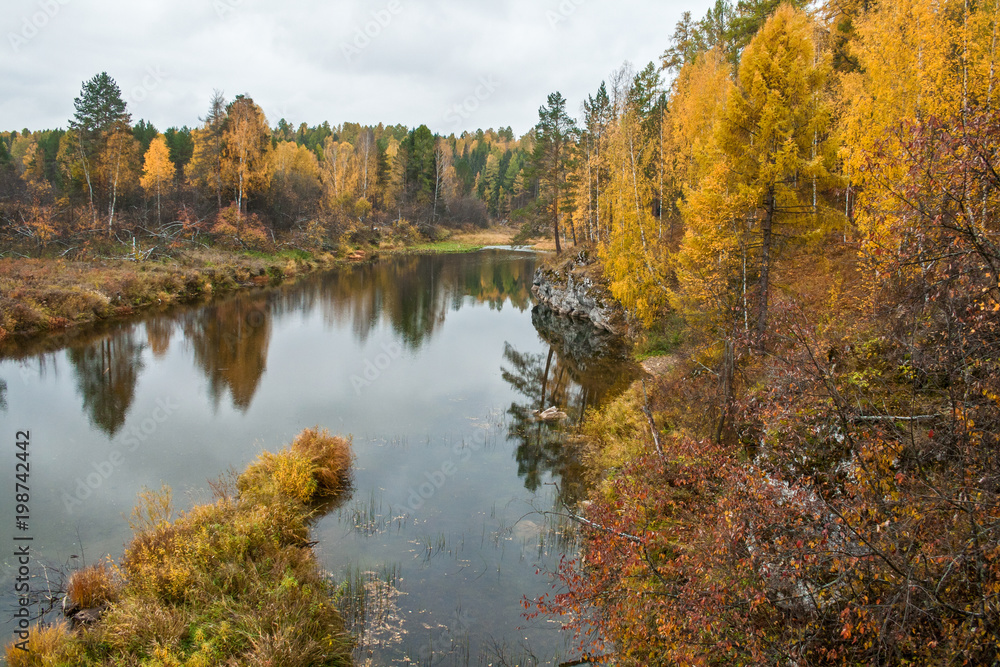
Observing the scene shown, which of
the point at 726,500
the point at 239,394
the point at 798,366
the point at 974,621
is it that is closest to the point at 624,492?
the point at 726,500

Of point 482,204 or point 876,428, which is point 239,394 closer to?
point 876,428

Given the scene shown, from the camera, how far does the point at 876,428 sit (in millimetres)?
5918

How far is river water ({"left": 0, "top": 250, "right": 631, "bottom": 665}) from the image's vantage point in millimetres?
9875

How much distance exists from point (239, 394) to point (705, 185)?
54.6 ft

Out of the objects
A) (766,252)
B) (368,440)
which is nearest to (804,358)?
(766,252)

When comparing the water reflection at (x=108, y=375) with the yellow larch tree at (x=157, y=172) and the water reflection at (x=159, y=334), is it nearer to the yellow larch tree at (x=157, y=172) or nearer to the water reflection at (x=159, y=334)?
the water reflection at (x=159, y=334)

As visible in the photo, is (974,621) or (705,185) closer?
(974,621)

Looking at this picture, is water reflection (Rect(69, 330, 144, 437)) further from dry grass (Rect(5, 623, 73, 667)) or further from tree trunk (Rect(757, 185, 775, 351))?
tree trunk (Rect(757, 185, 775, 351))

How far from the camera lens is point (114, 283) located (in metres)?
32.0

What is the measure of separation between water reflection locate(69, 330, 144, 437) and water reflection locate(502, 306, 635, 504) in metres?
12.1

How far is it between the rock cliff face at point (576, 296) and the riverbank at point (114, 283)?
21.8 meters

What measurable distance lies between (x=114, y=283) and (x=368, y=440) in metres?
24.8

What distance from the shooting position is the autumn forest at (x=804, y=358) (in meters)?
5.01

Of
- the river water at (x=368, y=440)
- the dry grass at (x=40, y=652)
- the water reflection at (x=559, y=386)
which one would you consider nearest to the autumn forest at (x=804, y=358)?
the water reflection at (x=559, y=386)
